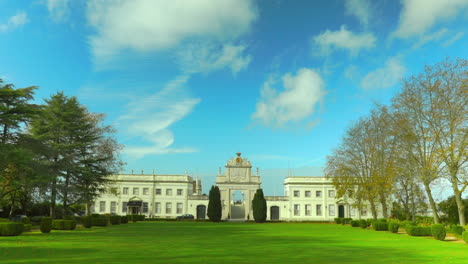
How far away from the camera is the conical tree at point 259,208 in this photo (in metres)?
61.9

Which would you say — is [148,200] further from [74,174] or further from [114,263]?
[114,263]

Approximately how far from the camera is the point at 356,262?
14.8 meters

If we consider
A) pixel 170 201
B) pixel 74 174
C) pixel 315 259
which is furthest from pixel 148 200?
pixel 315 259

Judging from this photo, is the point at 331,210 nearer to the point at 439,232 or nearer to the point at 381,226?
the point at 381,226

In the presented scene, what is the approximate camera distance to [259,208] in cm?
6238

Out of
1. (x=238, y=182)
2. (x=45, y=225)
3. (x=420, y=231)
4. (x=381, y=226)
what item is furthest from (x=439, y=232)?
(x=238, y=182)

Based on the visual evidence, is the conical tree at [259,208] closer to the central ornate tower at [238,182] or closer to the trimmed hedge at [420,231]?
the central ornate tower at [238,182]

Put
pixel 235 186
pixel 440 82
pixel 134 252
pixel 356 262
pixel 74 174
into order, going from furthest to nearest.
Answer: pixel 235 186, pixel 74 174, pixel 440 82, pixel 134 252, pixel 356 262

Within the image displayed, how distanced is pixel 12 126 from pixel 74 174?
9.74 m

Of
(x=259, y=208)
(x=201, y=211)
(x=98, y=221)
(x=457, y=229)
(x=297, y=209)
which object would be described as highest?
(x=457, y=229)

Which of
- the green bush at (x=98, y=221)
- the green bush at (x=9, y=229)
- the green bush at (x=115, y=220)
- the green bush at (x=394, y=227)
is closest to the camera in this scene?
the green bush at (x=9, y=229)

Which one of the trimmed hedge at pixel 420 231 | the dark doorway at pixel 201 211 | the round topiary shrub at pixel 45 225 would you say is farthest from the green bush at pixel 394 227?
the dark doorway at pixel 201 211

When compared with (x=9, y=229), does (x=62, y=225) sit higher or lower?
lower

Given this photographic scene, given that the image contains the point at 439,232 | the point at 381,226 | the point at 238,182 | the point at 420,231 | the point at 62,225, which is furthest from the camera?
the point at 238,182
